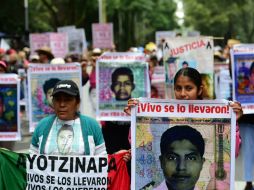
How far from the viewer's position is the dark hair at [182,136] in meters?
4.44

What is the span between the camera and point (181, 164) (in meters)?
4.48

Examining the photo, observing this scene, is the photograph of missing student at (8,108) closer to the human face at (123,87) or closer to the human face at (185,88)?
the human face at (123,87)

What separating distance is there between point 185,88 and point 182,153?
0.45 metres

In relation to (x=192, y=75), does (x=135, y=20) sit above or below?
above

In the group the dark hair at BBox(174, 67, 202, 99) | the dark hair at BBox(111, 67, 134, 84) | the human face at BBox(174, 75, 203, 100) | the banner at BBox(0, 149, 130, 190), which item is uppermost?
the dark hair at BBox(111, 67, 134, 84)

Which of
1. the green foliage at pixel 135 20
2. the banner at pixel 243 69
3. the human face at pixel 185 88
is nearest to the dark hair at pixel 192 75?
the human face at pixel 185 88

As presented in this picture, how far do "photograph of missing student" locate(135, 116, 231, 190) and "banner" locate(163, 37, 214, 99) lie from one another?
162 inches

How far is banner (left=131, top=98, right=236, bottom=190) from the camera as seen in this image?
441 cm

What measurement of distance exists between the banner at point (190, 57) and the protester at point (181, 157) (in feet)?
13.5

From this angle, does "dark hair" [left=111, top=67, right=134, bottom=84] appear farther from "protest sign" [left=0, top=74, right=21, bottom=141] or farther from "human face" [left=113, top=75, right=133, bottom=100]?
"protest sign" [left=0, top=74, right=21, bottom=141]

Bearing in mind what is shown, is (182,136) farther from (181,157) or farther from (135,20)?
(135,20)

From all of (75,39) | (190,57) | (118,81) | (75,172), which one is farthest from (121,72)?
(75,39)

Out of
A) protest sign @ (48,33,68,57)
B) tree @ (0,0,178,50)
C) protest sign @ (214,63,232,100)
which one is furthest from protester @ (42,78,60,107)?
tree @ (0,0,178,50)

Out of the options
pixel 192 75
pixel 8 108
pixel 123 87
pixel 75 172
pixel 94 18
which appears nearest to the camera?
pixel 192 75
